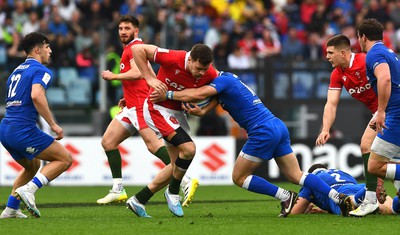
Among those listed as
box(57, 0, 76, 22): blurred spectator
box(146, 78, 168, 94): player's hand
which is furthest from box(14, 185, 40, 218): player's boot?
box(57, 0, 76, 22): blurred spectator

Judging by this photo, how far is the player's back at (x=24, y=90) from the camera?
477 inches

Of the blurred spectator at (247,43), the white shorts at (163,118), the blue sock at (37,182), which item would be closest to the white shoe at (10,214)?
the blue sock at (37,182)

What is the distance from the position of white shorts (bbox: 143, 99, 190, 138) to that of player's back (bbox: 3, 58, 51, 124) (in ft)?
4.39

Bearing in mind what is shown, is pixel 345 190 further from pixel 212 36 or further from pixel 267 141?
pixel 212 36

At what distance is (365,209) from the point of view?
1204cm

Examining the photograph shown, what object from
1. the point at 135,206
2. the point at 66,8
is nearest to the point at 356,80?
the point at 135,206

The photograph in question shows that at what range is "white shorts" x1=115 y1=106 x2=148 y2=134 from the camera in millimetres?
14891

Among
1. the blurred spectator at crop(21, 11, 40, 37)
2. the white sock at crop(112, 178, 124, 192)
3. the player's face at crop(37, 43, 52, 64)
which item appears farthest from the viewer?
the blurred spectator at crop(21, 11, 40, 37)

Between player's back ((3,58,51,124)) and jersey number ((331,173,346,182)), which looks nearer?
player's back ((3,58,51,124))

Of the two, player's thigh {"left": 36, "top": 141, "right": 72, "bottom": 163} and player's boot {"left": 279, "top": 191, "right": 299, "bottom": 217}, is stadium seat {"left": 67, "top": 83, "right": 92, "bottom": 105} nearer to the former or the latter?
player's thigh {"left": 36, "top": 141, "right": 72, "bottom": 163}

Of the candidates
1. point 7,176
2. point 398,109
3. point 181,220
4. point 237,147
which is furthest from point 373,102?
point 7,176

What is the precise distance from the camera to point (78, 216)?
A: 41.4 feet

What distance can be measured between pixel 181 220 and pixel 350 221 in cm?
197

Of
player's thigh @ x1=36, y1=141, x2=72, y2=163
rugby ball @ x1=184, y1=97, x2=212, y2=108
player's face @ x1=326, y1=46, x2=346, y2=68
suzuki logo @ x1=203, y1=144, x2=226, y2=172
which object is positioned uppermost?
player's face @ x1=326, y1=46, x2=346, y2=68
